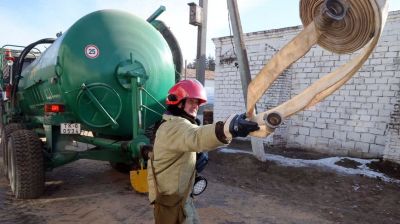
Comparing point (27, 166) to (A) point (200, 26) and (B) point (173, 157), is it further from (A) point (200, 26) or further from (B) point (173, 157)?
(A) point (200, 26)

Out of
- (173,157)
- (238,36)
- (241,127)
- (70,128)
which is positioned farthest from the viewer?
(238,36)

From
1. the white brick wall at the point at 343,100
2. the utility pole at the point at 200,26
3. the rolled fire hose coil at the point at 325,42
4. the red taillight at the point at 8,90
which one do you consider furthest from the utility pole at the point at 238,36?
the rolled fire hose coil at the point at 325,42

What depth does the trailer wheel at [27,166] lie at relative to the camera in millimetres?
5355

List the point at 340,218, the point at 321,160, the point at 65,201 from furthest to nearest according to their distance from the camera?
the point at 321,160, the point at 65,201, the point at 340,218

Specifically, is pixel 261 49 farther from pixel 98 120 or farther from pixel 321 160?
pixel 98 120

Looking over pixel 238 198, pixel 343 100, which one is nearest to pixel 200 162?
pixel 238 198

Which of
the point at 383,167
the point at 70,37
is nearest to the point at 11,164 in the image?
the point at 70,37

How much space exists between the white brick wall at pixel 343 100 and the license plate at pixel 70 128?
6124 mm

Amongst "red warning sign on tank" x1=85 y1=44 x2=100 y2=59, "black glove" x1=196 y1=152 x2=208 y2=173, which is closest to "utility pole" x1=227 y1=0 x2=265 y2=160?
"red warning sign on tank" x1=85 y1=44 x2=100 y2=59

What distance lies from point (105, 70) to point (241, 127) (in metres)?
3.69

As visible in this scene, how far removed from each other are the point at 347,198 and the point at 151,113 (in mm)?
3454

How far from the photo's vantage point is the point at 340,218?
16.9 ft

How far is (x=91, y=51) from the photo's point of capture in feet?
17.3

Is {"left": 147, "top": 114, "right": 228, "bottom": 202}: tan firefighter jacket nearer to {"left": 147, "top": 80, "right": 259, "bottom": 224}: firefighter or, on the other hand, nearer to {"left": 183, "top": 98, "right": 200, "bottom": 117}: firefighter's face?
{"left": 147, "top": 80, "right": 259, "bottom": 224}: firefighter
